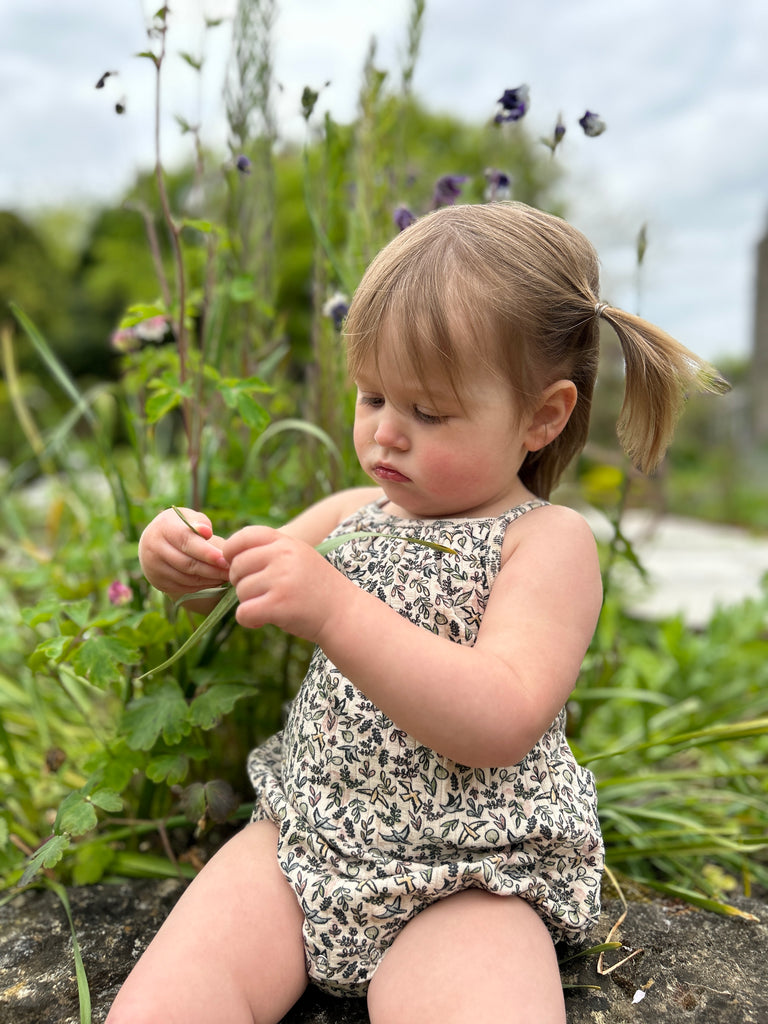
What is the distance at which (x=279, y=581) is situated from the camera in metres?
0.99

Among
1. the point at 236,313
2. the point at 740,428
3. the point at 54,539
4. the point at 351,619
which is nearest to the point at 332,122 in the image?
the point at 236,313

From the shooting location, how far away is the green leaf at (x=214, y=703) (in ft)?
4.29

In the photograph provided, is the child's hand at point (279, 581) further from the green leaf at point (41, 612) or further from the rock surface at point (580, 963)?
the rock surface at point (580, 963)

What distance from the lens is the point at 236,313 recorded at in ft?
6.98

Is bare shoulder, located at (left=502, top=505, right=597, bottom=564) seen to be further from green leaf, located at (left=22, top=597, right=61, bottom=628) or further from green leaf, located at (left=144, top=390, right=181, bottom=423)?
green leaf, located at (left=22, top=597, right=61, bottom=628)

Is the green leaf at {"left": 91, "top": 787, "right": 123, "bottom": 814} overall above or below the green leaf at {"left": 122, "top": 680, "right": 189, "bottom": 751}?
below

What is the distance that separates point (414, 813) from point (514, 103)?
4.27 feet

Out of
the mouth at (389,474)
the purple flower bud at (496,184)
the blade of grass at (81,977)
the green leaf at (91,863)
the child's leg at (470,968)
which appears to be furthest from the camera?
the purple flower bud at (496,184)

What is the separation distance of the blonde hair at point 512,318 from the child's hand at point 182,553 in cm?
33

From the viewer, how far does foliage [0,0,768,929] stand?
1.37m

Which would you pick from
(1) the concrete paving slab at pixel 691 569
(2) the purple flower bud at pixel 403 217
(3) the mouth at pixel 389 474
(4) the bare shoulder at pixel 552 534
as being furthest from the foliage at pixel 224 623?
(1) the concrete paving slab at pixel 691 569

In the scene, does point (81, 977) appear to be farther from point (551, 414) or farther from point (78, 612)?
point (551, 414)

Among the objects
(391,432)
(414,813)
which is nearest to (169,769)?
(414,813)

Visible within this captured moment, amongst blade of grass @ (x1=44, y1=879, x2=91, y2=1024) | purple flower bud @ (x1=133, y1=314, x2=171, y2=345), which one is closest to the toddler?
blade of grass @ (x1=44, y1=879, x2=91, y2=1024)
